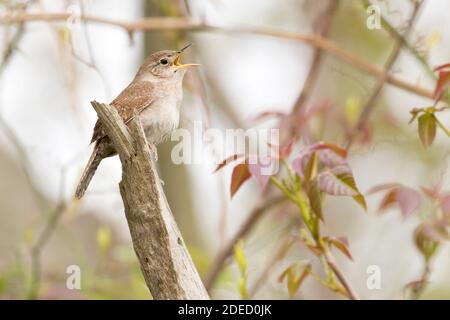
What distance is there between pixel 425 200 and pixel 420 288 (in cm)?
40

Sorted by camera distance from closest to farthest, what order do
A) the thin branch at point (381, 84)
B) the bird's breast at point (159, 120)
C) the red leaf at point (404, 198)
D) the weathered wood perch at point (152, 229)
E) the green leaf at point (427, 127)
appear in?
the weathered wood perch at point (152, 229)
the green leaf at point (427, 127)
the red leaf at point (404, 198)
the thin branch at point (381, 84)
the bird's breast at point (159, 120)

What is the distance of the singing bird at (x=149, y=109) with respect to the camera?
12.5 feet

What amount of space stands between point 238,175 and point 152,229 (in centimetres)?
Result: 51

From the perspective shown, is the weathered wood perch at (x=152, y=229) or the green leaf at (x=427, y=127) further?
the green leaf at (x=427, y=127)

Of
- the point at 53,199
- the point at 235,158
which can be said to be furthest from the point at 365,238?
the point at 235,158

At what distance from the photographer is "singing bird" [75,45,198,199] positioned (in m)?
3.80

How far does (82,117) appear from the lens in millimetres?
5273

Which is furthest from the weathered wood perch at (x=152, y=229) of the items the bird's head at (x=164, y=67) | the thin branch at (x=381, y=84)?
the bird's head at (x=164, y=67)

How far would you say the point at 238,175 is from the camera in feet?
10.6

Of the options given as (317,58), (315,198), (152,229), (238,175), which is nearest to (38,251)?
(238,175)

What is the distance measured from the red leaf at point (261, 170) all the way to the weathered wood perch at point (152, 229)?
0.38m

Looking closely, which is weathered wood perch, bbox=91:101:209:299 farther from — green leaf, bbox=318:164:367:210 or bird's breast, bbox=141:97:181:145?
bird's breast, bbox=141:97:181:145

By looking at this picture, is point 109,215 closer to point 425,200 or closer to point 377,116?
point 377,116

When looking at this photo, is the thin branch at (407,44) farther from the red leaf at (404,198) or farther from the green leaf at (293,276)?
the green leaf at (293,276)
